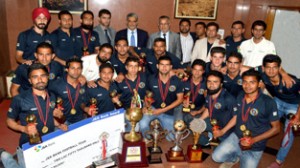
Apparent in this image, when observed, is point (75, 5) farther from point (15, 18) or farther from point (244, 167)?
point (244, 167)

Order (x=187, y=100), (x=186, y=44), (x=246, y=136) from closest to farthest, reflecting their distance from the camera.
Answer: (x=246, y=136) < (x=187, y=100) < (x=186, y=44)

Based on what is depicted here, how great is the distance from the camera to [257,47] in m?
5.20

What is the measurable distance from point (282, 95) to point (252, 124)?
0.85 metres

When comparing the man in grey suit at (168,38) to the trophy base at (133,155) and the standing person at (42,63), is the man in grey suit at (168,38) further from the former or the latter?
the trophy base at (133,155)

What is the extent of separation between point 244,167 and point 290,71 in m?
3.37

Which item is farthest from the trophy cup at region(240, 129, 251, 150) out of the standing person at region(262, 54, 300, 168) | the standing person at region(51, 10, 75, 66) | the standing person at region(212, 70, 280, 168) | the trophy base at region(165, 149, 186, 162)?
the standing person at region(51, 10, 75, 66)

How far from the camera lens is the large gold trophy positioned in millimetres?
3646

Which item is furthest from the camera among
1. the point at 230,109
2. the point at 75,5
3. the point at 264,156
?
the point at 75,5

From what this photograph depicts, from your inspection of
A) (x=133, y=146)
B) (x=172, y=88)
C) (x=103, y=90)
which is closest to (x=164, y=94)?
(x=172, y=88)

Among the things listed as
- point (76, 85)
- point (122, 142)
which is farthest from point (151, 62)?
point (122, 142)

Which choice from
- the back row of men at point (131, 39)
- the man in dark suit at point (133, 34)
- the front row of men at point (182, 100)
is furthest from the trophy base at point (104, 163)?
the man in dark suit at point (133, 34)

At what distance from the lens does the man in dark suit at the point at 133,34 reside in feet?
19.6

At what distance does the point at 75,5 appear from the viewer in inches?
271

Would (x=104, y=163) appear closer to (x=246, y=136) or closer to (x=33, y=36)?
(x=246, y=136)
